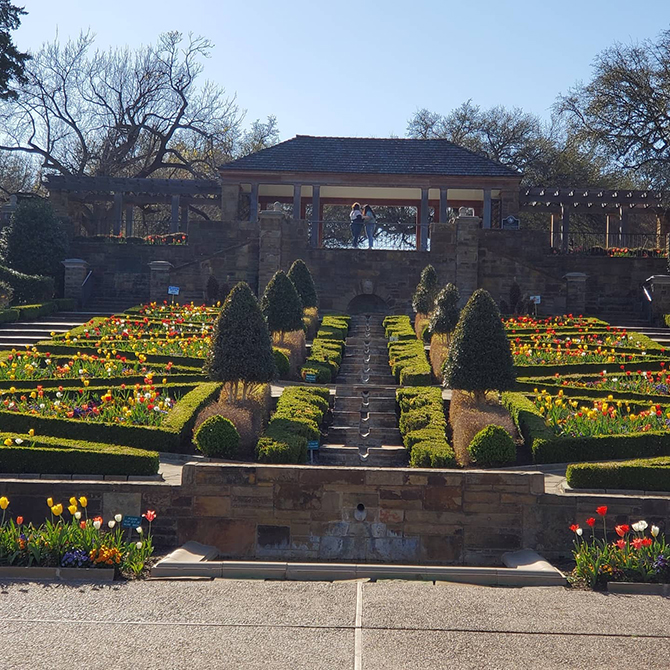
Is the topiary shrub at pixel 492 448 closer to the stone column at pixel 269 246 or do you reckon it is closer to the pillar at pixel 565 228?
the stone column at pixel 269 246

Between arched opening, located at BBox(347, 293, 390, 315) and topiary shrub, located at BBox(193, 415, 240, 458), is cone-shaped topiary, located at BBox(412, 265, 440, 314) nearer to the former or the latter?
arched opening, located at BBox(347, 293, 390, 315)

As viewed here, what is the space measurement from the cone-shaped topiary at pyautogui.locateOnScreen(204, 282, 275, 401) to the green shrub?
3.52 meters

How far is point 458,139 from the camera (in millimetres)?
48469

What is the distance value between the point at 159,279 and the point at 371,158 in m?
9.34

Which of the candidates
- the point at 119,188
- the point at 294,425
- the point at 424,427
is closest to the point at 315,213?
the point at 119,188

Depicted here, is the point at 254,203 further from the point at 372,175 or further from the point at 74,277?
the point at 74,277

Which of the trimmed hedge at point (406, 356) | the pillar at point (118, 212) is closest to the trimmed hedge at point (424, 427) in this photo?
the trimmed hedge at point (406, 356)

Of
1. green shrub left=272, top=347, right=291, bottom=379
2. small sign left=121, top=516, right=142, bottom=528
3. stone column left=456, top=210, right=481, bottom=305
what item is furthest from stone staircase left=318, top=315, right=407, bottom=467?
stone column left=456, top=210, right=481, bottom=305

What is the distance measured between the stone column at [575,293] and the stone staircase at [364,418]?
9.05 m

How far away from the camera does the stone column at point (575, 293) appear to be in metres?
29.5

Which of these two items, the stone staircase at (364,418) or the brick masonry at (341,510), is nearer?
the brick masonry at (341,510)

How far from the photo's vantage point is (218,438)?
12961 mm

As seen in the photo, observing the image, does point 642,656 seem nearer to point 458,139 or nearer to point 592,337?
point 592,337

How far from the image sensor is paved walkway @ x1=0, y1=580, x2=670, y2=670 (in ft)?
22.9
